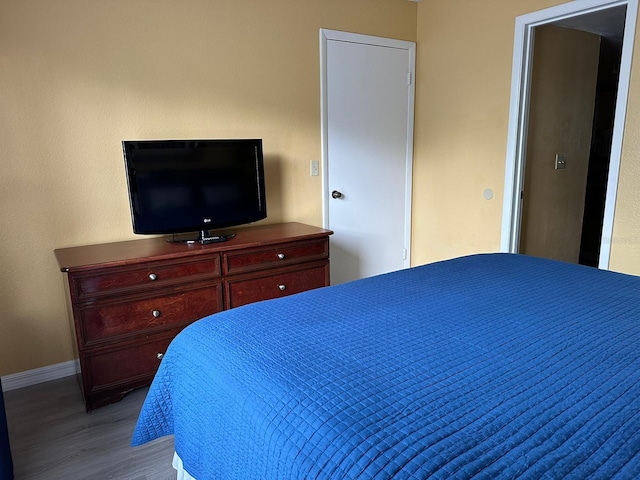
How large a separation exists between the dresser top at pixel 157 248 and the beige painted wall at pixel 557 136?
1.72 meters

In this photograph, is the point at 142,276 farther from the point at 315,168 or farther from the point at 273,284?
the point at 315,168

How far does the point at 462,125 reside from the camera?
348 centimetres

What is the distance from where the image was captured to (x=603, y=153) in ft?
15.2

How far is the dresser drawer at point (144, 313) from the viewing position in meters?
2.24

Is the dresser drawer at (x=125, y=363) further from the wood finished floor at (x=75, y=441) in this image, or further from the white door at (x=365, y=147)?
the white door at (x=365, y=147)

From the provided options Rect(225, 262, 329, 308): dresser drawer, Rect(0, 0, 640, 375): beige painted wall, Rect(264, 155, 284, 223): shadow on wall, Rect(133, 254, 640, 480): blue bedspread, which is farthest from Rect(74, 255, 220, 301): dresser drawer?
Rect(133, 254, 640, 480): blue bedspread

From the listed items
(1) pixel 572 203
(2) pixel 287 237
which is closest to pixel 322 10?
(2) pixel 287 237

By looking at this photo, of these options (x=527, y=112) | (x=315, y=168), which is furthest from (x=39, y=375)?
(x=527, y=112)

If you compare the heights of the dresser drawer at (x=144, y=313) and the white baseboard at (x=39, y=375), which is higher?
the dresser drawer at (x=144, y=313)

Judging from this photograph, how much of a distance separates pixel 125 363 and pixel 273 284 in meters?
0.93

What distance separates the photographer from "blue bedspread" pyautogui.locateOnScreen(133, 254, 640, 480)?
804 millimetres

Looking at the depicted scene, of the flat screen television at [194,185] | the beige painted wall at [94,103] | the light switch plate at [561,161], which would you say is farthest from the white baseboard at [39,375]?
the light switch plate at [561,161]

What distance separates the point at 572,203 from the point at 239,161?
277 centimetres

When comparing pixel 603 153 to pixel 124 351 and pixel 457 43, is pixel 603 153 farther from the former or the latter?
pixel 124 351
